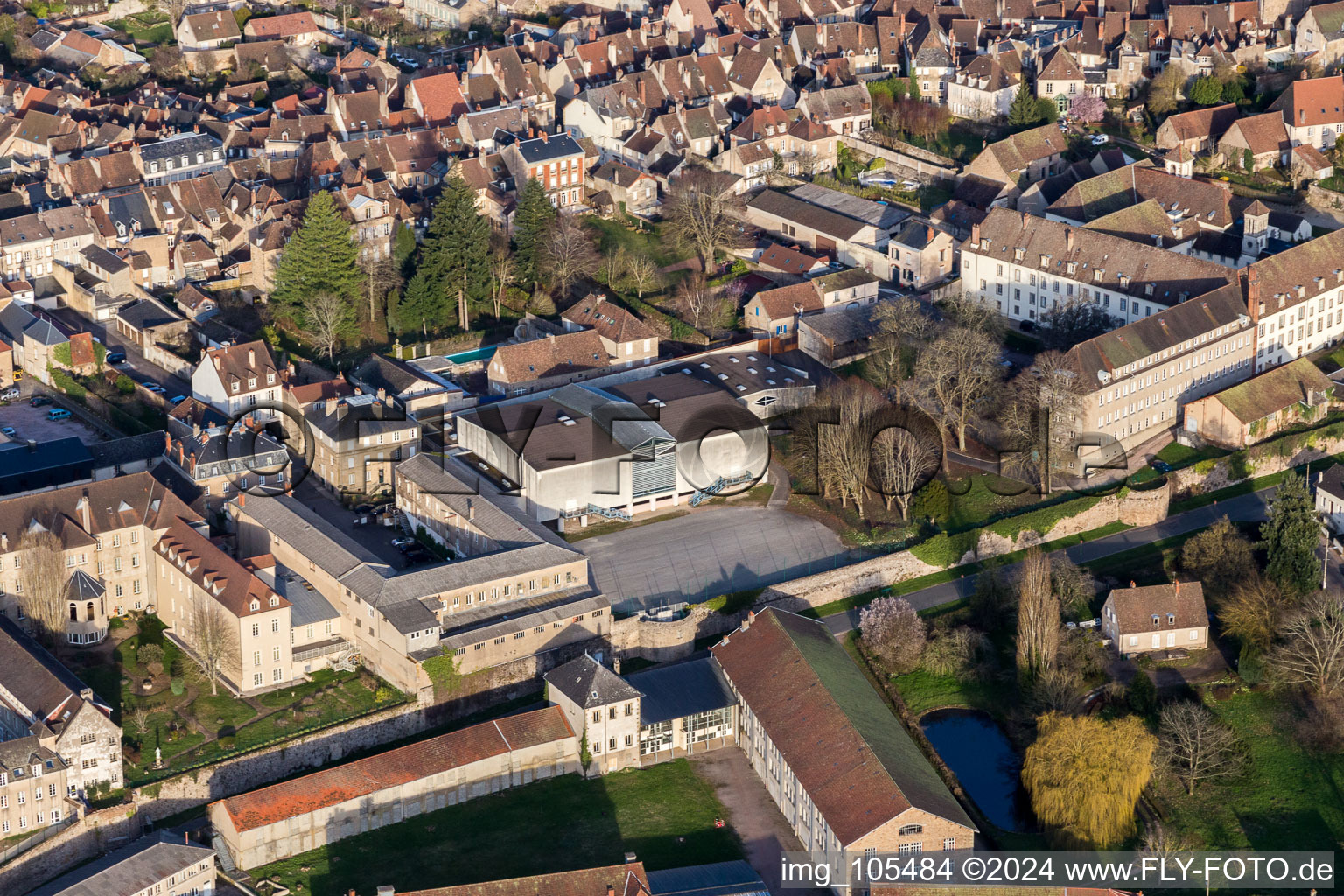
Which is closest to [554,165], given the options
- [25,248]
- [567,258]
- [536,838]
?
[567,258]

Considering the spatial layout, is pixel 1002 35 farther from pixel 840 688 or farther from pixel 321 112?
pixel 840 688

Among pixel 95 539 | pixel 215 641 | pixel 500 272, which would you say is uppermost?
pixel 500 272

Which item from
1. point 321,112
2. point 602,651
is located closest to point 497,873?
point 602,651

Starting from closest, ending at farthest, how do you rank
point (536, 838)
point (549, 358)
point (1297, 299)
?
point (536, 838) < point (549, 358) < point (1297, 299)

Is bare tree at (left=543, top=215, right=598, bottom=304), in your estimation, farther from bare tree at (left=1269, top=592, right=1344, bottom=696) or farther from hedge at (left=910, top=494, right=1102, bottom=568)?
bare tree at (left=1269, top=592, right=1344, bottom=696)

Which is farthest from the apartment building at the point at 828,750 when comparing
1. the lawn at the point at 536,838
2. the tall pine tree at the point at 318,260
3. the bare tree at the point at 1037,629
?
the tall pine tree at the point at 318,260

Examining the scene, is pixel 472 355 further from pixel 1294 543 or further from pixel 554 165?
pixel 1294 543
